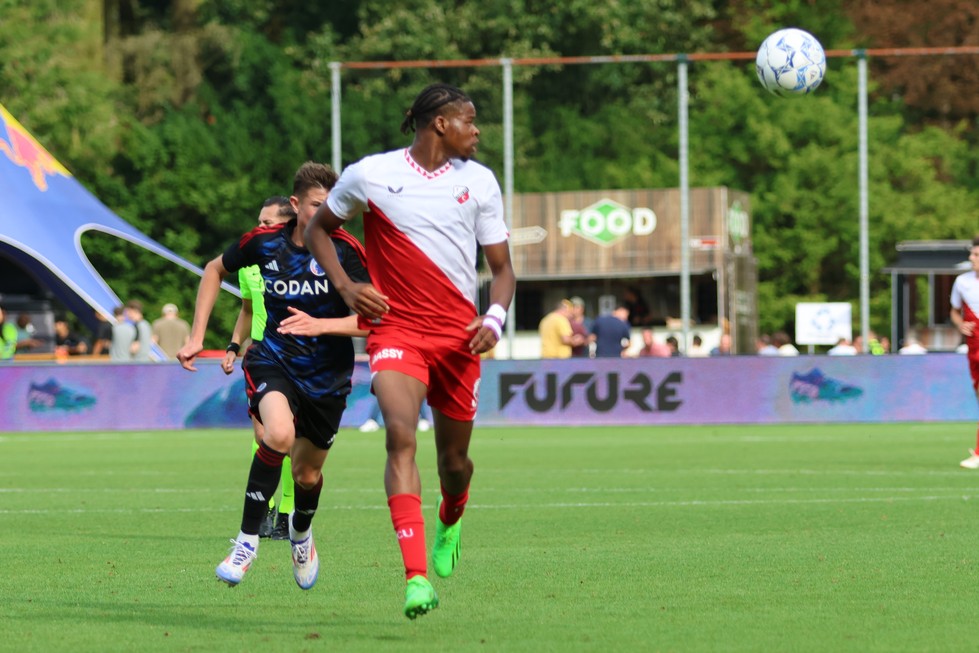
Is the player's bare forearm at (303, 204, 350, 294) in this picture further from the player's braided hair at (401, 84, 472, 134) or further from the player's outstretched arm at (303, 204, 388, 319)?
the player's braided hair at (401, 84, 472, 134)

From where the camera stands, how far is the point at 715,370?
2748 centimetres

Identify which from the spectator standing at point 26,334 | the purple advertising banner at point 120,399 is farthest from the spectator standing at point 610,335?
the spectator standing at point 26,334

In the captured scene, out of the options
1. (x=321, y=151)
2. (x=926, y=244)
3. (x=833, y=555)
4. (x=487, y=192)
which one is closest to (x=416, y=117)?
(x=487, y=192)

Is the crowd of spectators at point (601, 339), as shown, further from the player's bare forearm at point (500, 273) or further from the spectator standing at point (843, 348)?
the player's bare forearm at point (500, 273)

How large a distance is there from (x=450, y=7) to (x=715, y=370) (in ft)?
102

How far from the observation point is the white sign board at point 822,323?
35625mm

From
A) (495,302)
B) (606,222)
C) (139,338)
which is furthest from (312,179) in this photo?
(606,222)

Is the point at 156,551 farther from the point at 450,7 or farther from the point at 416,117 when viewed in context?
→ the point at 450,7

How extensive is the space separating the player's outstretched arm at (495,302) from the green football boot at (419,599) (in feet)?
3.46

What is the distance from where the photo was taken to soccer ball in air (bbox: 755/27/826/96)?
1983 centimetres

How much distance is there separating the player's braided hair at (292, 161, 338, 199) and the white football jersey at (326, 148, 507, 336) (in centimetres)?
158

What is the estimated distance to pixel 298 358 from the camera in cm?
923

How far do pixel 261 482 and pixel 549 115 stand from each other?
5221 cm

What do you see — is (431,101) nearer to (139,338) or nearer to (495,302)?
(495,302)
